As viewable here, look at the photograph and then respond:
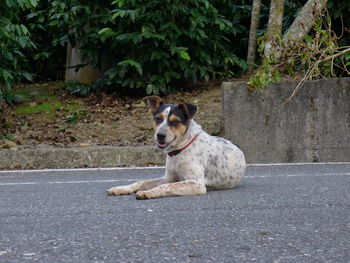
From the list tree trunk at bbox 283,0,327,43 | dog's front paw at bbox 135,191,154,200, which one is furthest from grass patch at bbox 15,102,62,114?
dog's front paw at bbox 135,191,154,200

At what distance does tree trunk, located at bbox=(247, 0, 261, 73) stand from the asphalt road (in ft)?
22.7

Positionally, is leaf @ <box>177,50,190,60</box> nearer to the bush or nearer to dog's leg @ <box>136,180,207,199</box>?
the bush

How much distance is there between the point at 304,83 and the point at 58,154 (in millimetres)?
3848

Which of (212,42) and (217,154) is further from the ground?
(212,42)

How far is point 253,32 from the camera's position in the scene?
14328 mm

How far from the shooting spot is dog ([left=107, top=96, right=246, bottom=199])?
6598 millimetres

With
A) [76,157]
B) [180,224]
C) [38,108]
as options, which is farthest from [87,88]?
[180,224]

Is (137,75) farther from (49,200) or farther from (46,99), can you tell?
(49,200)

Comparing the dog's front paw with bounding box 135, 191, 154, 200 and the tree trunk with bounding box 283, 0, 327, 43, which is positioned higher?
the tree trunk with bounding box 283, 0, 327, 43

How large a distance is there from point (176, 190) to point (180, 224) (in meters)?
1.59

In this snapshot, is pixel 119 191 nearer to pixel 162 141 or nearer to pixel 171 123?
pixel 162 141

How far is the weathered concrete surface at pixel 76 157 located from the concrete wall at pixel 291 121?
4.84 feet

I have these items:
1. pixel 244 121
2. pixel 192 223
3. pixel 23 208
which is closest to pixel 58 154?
pixel 244 121

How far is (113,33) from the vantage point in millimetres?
13102
